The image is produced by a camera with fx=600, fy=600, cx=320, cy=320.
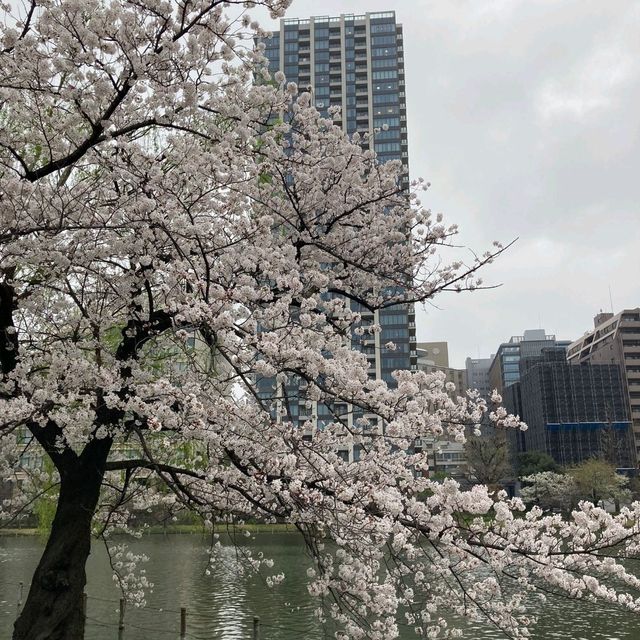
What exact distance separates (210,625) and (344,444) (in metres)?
10.4

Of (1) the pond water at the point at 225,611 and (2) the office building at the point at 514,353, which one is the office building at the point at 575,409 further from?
(1) the pond water at the point at 225,611

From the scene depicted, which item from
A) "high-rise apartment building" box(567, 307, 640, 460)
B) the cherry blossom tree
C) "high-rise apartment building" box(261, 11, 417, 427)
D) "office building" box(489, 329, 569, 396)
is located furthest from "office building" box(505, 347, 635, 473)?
the cherry blossom tree

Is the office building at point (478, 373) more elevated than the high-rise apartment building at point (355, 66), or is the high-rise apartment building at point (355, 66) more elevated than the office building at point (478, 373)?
the high-rise apartment building at point (355, 66)

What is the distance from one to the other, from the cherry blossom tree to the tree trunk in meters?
0.02

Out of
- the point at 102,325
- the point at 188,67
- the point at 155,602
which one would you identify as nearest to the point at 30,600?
the point at 102,325

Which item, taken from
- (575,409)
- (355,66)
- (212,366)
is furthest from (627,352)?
(212,366)

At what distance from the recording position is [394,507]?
4.74 metres

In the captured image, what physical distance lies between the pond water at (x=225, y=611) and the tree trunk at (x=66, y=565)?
7.69ft

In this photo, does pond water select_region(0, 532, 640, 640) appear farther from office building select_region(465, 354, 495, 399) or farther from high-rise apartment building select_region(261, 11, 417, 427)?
office building select_region(465, 354, 495, 399)

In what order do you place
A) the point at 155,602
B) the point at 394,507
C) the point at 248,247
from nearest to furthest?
1. the point at 394,507
2. the point at 248,247
3. the point at 155,602

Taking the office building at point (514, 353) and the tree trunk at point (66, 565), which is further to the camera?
the office building at point (514, 353)

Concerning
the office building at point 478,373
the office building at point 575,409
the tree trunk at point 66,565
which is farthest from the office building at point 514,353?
the tree trunk at point 66,565

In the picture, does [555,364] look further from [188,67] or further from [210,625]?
[188,67]

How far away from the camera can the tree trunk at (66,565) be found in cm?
664
